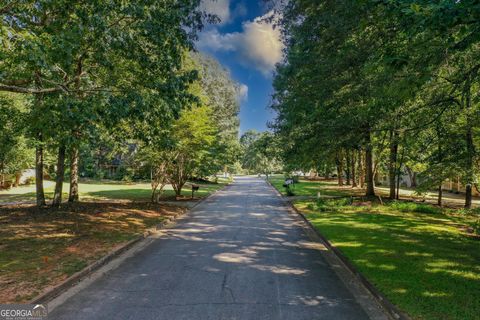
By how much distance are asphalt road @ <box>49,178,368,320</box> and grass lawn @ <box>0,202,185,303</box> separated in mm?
871

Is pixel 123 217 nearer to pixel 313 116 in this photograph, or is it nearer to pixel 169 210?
pixel 169 210

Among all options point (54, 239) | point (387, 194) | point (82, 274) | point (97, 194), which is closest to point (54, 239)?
point (54, 239)

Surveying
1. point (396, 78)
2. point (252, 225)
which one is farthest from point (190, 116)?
point (396, 78)

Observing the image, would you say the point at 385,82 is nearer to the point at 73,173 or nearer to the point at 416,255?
the point at 416,255

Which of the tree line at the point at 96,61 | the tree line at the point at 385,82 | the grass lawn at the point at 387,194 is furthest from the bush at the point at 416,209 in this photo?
the tree line at the point at 96,61

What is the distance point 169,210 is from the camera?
53.2ft

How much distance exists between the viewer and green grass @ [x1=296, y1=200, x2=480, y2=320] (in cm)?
489

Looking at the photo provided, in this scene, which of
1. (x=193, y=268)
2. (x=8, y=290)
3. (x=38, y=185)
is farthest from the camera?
(x=38, y=185)

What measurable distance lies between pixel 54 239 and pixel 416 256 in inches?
381

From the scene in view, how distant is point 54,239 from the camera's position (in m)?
8.80

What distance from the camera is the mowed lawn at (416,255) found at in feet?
16.1

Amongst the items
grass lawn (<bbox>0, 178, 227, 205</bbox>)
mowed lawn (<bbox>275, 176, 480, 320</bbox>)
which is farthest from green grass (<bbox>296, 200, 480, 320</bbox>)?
grass lawn (<bbox>0, 178, 227, 205</bbox>)

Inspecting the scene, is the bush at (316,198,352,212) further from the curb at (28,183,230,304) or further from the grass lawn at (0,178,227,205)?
the grass lawn at (0,178,227,205)

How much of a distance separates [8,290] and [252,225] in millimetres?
8450
